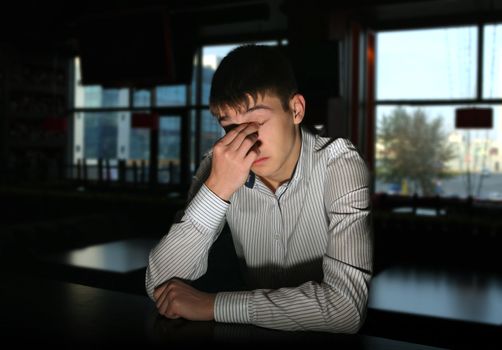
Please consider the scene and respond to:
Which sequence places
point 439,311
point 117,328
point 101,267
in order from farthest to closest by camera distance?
point 101,267 → point 439,311 → point 117,328

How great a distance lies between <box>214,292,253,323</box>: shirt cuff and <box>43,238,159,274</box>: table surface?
4.87ft

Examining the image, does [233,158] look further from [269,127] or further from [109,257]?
[109,257]

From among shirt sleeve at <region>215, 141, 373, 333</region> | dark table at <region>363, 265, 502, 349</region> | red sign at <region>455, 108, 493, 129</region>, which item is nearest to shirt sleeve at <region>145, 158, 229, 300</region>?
shirt sleeve at <region>215, 141, 373, 333</region>

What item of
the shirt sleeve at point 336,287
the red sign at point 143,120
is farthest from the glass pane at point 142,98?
the shirt sleeve at point 336,287

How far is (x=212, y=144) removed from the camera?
1.34 meters

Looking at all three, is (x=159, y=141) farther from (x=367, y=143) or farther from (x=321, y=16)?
(x=321, y=16)

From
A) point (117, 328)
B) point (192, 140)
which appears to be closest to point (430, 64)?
point (192, 140)

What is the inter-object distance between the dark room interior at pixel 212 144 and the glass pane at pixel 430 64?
0.08 ft

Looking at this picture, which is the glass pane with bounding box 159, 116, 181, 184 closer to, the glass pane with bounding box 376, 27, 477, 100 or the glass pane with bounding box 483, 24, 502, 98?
the glass pane with bounding box 376, 27, 477, 100

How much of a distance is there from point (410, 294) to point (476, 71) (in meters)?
7.70

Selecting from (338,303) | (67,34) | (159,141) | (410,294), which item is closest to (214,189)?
(338,303)

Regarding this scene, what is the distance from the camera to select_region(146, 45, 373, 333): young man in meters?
1.10

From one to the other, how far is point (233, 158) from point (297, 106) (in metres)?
0.23

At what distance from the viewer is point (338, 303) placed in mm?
1118
